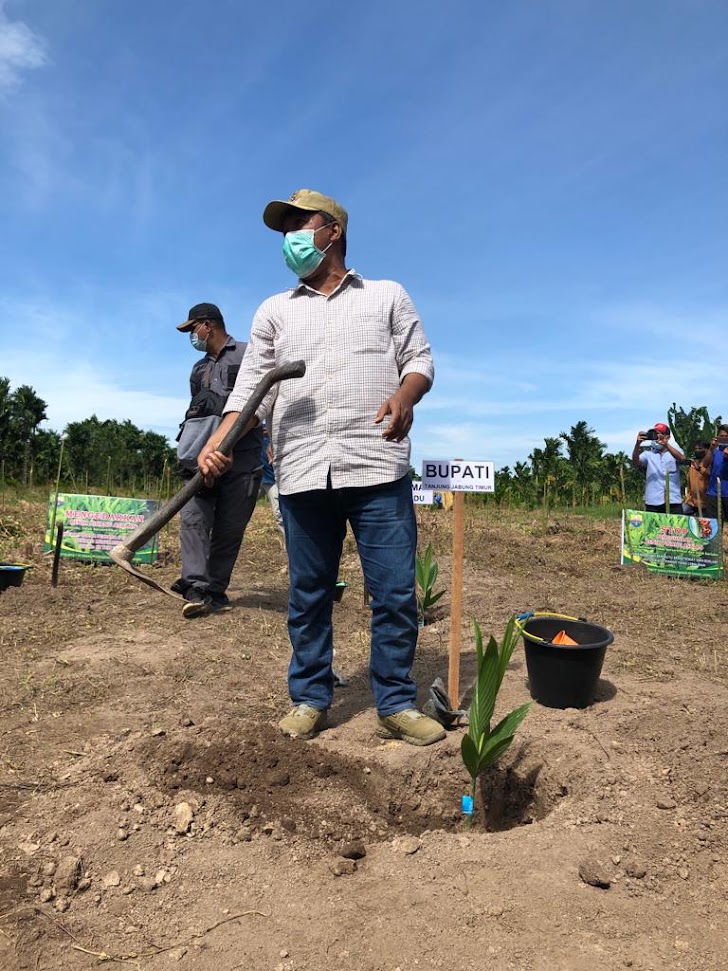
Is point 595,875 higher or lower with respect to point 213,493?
lower

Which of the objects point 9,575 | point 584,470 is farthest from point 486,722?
point 584,470

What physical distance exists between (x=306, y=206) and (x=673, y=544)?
644cm

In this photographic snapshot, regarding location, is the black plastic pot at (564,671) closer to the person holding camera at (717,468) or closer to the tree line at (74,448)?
the person holding camera at (717,468)

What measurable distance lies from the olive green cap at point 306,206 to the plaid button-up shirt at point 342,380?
0.86ft

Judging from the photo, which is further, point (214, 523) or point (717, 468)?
point (717, 468)

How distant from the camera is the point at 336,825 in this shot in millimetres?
2281

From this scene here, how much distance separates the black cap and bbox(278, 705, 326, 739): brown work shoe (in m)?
2.93

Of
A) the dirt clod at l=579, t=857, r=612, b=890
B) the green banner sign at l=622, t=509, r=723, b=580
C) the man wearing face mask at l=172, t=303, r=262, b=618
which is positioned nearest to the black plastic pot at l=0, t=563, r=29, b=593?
the man wearing face mask at l=172, t=303, r=262, b=618

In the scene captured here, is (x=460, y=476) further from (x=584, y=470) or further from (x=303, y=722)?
(x=584, y=470)

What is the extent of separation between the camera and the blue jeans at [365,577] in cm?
277

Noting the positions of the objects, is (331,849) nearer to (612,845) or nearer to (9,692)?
(612,845)

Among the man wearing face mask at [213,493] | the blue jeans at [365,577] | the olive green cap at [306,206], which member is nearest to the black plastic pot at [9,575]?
the man wearing face mask at [213,493]

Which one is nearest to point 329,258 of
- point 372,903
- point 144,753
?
point 144,753

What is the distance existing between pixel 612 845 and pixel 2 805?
1.86 m
